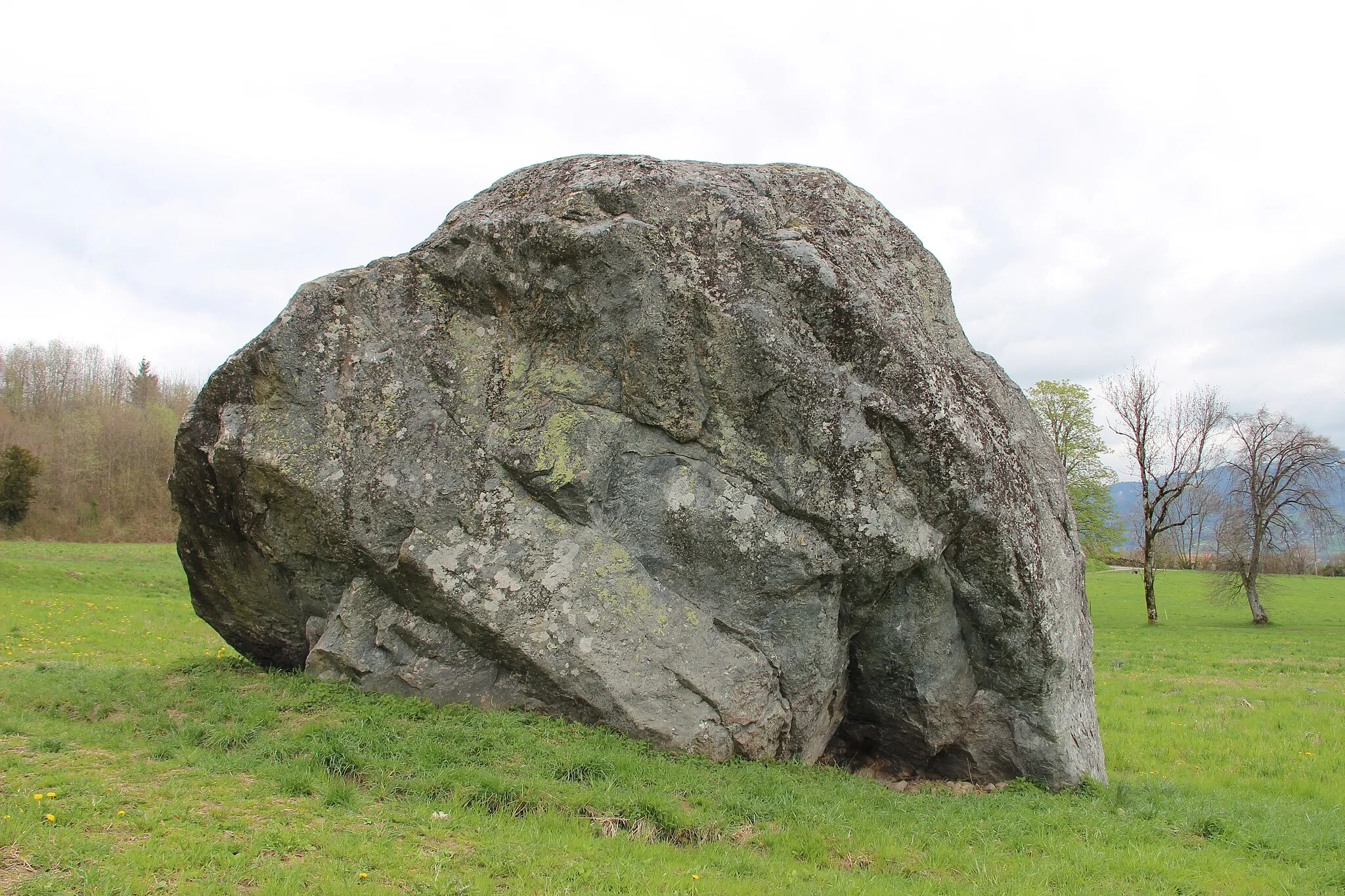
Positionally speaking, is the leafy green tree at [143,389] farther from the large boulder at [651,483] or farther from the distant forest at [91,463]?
the large boulder at [651,483]

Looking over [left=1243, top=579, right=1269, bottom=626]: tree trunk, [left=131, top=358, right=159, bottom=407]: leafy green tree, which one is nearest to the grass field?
[left=1243, top=579, right=1269, bottom=626]: tree trunk

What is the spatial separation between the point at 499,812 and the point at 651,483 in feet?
12.5

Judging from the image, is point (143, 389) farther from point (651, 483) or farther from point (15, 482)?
point (651, 483)

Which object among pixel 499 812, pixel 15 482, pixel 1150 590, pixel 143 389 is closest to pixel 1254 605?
pixel 1150 590

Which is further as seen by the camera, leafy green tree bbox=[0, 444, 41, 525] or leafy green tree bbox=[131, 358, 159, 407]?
leafy green tree bbox=[131, 358, 159, 407]

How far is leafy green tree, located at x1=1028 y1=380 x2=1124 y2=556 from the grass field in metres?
32.9

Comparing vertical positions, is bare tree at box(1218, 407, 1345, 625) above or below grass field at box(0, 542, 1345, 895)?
above

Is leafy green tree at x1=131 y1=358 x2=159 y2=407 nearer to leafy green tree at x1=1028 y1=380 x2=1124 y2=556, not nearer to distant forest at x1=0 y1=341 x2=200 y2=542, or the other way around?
distant forest at x1=0 y1=341 x2=200 y2=542

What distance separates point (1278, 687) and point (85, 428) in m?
65.9

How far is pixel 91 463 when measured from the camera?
5556 cm

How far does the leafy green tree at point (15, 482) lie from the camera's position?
159 ft

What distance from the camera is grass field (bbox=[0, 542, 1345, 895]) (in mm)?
5879

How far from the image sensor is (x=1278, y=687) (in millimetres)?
18672

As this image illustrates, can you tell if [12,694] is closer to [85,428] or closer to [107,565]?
[107,565]
